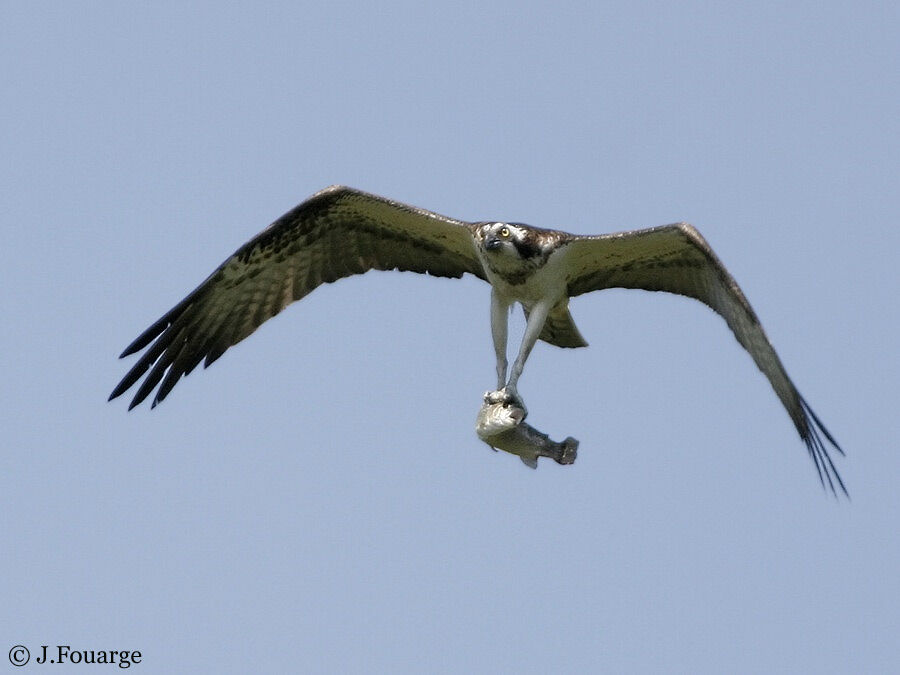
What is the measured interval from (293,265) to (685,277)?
3.42m

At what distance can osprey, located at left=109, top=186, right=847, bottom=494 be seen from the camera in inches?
554

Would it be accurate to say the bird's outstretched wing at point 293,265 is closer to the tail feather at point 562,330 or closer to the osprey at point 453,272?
the osprey at point 453,272

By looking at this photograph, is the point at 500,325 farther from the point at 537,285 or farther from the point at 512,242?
the point at 512,242

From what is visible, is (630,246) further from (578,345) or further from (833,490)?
(833,490)

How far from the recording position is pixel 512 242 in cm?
1398

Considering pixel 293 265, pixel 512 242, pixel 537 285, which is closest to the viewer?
pixel 512 242

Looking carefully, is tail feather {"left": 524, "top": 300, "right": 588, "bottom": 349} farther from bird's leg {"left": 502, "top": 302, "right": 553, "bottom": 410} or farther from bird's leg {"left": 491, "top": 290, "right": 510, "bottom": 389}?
bird's leg {"left": 491, "top": 290, "right": 510, "bottom": 389}

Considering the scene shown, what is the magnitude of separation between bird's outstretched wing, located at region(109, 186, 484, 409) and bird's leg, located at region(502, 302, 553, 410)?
110 cm

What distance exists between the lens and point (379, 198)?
599 inches

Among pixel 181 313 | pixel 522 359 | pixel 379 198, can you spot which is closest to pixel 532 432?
pixel 522 359

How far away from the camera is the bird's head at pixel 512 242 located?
1398cm

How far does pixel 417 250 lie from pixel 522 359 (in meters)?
2.10

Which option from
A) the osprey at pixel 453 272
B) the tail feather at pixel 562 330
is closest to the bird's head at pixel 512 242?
the osprey at pixel 453 272

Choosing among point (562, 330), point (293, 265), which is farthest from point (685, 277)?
point (293, 265)
